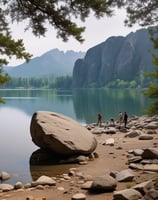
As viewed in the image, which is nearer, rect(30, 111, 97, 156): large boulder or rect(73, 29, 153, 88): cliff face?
rect(30, 111, 97, 156): large boulder

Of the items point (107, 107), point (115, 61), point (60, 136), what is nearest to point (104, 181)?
point (60, 136)

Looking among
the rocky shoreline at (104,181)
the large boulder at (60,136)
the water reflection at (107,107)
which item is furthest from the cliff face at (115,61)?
the rocky shoreline at (104,181)

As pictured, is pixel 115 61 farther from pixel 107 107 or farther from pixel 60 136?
pixel 60 136

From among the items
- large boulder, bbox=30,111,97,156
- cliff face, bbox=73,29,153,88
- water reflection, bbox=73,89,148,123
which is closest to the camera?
large boulder, bbox=30,111,97,156

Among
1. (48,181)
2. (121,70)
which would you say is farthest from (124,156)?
(121,70)

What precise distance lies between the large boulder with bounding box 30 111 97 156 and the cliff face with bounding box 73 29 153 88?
134 m

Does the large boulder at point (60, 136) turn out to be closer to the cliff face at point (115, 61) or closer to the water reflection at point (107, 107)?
the water reflection at point (107, 107)

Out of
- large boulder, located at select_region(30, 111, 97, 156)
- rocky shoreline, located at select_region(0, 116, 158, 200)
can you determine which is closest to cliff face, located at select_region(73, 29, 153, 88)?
large boulder, located at select_region(30, 111, 97, 156)

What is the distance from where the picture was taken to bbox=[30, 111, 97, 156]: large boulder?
15477 mm

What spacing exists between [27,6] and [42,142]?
10.4 metres

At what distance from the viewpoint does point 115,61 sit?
16788 centimetres

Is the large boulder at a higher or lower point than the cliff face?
lower

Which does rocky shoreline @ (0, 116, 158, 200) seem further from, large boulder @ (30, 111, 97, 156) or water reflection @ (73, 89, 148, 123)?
water reflection @ (73, 89, 148, 123)

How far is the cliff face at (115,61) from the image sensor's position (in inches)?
6216
